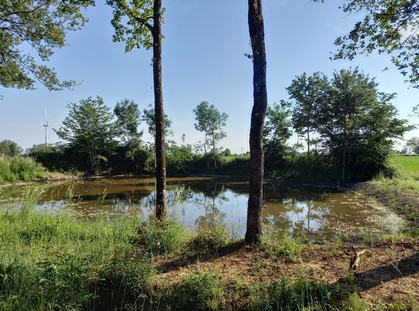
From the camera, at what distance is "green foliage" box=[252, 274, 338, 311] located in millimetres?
2475

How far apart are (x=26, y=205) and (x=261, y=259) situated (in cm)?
480


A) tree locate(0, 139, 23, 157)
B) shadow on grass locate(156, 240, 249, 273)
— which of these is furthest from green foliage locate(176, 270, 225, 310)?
tree locate(0, 139, 23, 157)

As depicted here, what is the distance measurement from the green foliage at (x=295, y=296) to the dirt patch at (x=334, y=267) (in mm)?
257

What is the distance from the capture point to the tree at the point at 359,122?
59.1ft

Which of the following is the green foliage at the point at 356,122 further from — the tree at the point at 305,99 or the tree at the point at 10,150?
the tree at the point at 10,150

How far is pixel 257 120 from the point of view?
4211mm

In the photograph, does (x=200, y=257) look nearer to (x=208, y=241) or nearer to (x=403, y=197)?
(x=208, y=241)

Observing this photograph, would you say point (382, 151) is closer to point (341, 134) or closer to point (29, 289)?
point (341, 134)

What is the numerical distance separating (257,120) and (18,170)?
23.5 m

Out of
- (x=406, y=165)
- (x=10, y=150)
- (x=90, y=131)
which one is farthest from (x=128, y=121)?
(x=406, y=165)

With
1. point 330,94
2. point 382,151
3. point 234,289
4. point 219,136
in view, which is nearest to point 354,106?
point 330,94

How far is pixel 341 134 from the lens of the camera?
64.3ft

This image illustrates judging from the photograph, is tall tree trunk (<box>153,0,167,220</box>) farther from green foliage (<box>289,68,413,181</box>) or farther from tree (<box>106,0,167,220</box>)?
green foliage (<box>289,68,413,181</box>)

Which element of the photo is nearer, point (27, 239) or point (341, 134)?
point (27, 239)
